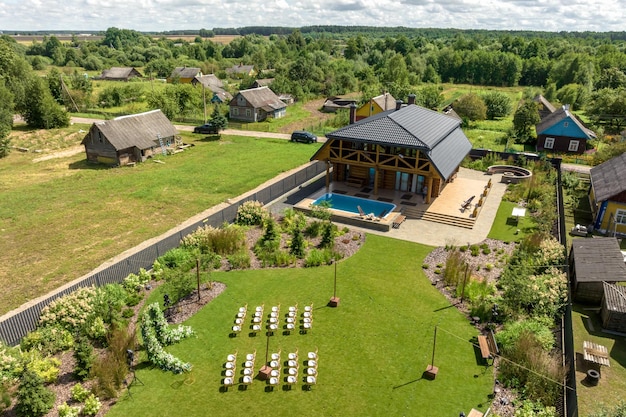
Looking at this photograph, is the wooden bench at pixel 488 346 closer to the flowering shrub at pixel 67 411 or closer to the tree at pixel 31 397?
the flowering shrub at pixel 67 411

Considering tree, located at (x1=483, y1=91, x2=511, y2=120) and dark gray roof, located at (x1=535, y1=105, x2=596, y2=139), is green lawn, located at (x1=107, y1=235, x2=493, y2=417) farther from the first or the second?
tree, located at (x1=483, y1=91, x2=511, y2=120)

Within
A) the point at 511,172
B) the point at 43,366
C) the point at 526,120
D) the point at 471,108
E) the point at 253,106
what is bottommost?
the point at 43,366

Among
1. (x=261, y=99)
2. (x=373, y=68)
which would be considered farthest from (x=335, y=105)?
(x=373, y=68)

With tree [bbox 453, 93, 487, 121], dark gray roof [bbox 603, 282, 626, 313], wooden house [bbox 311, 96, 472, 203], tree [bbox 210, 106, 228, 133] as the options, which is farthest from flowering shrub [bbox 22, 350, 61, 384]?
tree [bbox 453, 93, 487, 121]

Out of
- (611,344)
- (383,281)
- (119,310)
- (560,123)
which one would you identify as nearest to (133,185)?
(119,310)

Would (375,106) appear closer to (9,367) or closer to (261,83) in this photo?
(261,83)

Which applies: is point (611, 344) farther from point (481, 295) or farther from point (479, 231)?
point (479, 231)

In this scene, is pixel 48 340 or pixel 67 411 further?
pixel 48 340

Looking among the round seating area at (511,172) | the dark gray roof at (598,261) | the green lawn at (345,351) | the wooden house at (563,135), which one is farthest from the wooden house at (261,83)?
the dark gray roof at (598,261)
